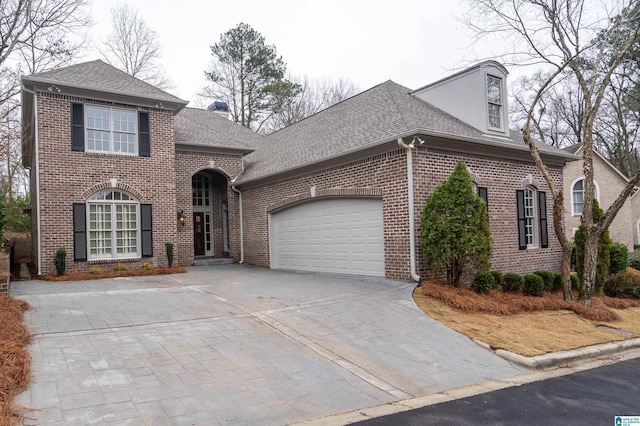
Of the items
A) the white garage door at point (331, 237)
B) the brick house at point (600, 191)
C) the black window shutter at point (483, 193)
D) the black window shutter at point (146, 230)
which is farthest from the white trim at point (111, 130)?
the brick house at point (600, 191)

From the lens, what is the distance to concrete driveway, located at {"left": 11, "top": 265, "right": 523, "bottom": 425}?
180 inches

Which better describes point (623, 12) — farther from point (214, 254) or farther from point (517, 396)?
point (214, 254)

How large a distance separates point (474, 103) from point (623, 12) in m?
3.89

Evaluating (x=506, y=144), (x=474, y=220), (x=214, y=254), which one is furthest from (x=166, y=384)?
(x=214, y=254)

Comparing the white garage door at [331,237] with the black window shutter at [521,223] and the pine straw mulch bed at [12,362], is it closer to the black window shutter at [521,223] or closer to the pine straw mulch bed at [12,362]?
the black window shutter at [521,223]

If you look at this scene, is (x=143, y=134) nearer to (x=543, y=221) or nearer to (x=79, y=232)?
(x=79, y=232)

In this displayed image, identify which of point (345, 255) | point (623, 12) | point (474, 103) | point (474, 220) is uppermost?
point (623, 12)

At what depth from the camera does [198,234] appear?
1895 centimetres

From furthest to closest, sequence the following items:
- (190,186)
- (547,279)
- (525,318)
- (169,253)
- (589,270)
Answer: (190,186) → (169,253) → (547,279) → (589,270) → (525,318)

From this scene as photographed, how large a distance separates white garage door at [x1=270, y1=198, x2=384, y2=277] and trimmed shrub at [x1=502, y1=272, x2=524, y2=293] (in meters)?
2.94

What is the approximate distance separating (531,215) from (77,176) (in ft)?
46.4

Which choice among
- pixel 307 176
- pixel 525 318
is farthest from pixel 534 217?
pixel 307 176

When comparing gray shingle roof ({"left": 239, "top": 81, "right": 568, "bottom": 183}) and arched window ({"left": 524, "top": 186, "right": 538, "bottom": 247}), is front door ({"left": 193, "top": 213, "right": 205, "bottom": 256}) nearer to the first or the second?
gray shingle roof ({"left": 239, "top": 81, "right": 568, "bottom": 183})

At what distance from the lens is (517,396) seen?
16.9 ft
